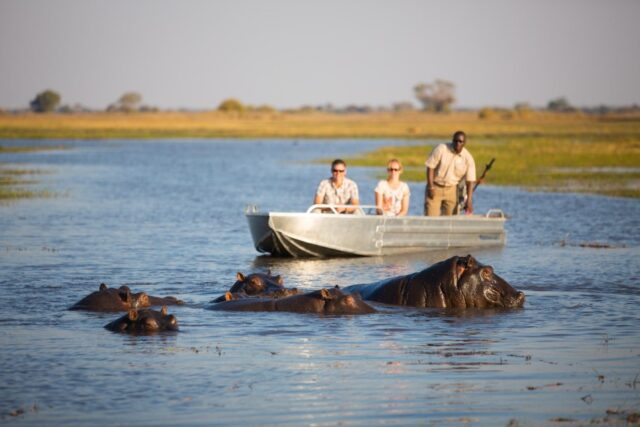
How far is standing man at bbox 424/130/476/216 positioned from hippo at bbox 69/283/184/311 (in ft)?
20.5

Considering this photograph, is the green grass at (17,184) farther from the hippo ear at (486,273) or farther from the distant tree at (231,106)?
the distant tree at (231,106)

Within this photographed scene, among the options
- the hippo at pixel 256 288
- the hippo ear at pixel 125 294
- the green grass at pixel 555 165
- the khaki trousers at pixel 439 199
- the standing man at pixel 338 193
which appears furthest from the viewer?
the green grass at pixel 555 165

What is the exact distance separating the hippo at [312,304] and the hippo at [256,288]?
0.64 ft

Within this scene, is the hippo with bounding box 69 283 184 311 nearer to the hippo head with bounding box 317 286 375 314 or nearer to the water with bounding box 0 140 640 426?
the water with bounding box 0 140 640 426

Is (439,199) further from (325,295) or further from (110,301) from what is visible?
(110,301)

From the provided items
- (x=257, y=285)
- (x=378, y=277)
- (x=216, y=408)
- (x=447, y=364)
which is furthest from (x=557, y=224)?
(x=216, y=408)

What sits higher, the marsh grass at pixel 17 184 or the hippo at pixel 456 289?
the hippo at pixel 456 289

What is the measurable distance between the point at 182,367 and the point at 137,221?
549 inches

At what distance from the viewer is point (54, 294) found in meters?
12.6

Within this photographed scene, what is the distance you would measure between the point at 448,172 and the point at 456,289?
5.73 metres

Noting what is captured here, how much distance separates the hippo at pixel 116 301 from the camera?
11.1m

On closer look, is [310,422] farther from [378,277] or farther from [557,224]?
[557,224]

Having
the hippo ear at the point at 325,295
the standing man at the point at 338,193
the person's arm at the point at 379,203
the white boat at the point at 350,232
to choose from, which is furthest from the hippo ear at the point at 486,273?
the person's arm at the point at 379,203

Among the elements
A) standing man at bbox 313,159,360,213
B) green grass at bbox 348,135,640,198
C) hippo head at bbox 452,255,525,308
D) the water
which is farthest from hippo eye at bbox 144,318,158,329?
green grass at bbox 348,135,640,198
